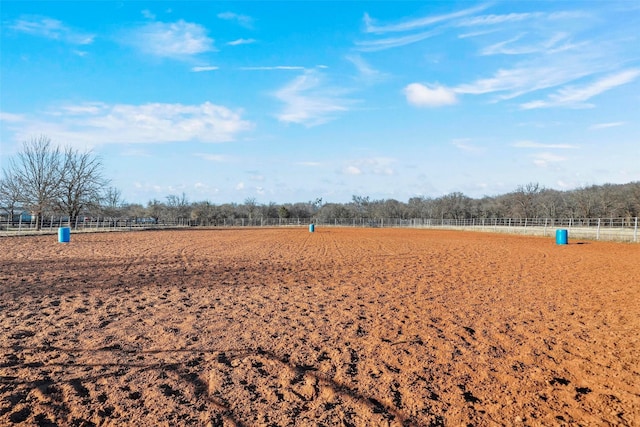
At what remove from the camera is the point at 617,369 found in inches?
192

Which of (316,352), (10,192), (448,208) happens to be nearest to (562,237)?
(316,352)

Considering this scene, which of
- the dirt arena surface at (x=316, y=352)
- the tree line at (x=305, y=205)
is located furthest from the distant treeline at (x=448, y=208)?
the dirt arena surface at (x=316, y=352)

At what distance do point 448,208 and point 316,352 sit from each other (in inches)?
3868

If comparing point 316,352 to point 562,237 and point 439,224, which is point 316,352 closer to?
point 562,237

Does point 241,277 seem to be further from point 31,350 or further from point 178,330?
point 31,350

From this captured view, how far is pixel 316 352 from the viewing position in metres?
5.36

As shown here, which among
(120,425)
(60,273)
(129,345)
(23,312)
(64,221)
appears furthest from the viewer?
(64,221)

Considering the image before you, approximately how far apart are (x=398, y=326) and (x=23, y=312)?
642cm

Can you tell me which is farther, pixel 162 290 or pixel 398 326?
pixel 162 290

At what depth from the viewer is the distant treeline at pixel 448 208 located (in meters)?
56.9

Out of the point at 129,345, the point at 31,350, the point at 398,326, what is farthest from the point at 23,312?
the point at 398,326

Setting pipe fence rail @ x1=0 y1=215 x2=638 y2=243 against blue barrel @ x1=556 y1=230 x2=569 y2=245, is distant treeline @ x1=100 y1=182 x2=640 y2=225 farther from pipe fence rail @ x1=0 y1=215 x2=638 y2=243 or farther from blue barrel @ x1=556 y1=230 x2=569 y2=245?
blue barrel @ x1=556 y1=230 x2=569 y2=245

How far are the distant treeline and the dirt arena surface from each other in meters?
48.2

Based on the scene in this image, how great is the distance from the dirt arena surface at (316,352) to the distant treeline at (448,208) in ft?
158
